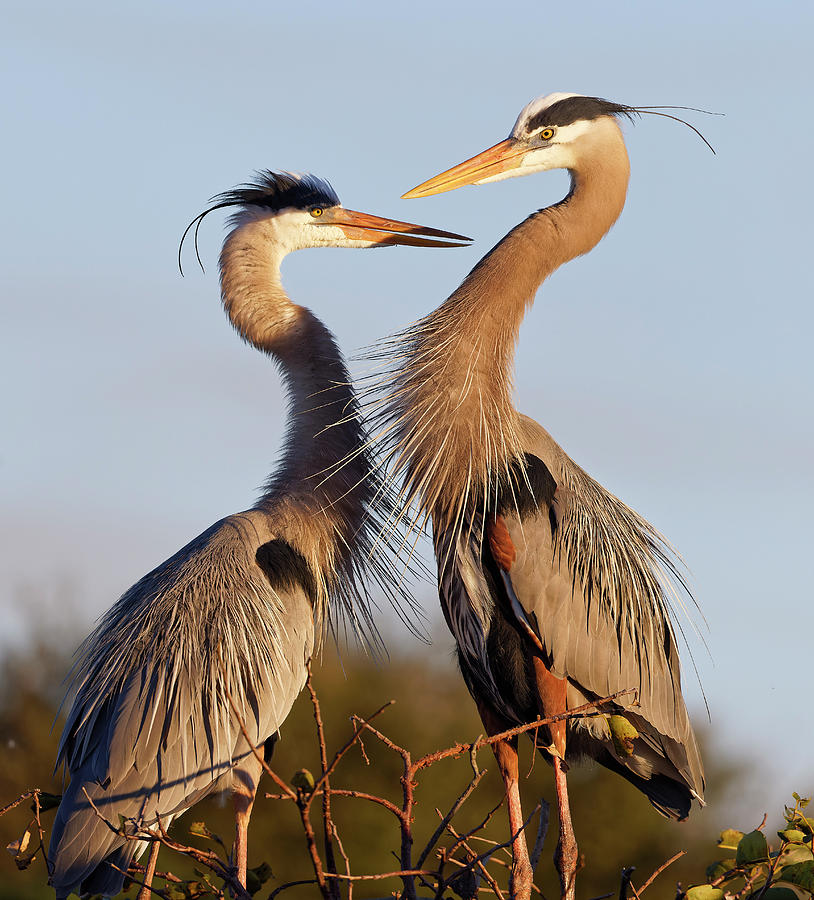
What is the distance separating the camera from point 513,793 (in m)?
4.52

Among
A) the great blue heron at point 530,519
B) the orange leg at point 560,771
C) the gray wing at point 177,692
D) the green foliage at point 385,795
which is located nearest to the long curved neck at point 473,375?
the great blue heron at point 530,519

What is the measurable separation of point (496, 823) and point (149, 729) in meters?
11.3

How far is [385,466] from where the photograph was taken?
15.4 ft

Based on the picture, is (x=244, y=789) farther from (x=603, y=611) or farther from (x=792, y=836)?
(x=792, y=836)

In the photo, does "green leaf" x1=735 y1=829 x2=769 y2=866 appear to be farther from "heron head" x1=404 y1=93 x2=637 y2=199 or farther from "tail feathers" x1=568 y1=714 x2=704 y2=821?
"heron head" x1=404 y1=93 x2=637 y2=199

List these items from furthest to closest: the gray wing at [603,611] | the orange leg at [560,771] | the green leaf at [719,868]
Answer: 1. the gray wing at [603,611]
2. the orange leg at [560,771]
3. the green leaf at [719,868]

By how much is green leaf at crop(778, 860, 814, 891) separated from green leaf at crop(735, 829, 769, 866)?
0.07 m

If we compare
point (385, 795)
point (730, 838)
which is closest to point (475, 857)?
point (730, 838)

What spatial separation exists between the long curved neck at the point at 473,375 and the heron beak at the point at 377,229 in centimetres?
149

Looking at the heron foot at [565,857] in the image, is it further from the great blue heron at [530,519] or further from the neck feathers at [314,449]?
the neck feathers at [314,449]

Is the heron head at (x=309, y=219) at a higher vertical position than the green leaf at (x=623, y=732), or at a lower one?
higher

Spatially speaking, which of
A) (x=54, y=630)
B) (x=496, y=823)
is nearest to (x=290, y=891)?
(x=496, y=823)

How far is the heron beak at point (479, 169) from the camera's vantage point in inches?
194

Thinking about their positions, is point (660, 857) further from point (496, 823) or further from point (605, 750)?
point (605, 750)
